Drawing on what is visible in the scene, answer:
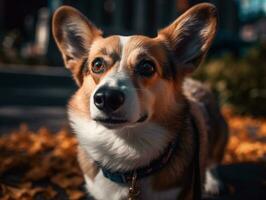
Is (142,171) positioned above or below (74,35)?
below

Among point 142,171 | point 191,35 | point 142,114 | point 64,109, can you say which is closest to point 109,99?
point 142,114

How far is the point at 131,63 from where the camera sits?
2875mm

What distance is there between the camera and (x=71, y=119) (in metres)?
3.12

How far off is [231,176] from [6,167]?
84.9 inches

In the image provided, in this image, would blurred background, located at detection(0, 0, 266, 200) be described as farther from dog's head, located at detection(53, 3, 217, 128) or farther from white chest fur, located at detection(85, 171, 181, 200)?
dog's head, located at detection(53, 3, 217, 128)

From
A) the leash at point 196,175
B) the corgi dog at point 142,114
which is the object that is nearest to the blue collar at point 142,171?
the corgi dog at point 142,114

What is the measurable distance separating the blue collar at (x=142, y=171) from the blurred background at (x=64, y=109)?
0.70m

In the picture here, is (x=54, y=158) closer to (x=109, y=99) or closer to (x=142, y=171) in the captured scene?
(x=142, y=171)

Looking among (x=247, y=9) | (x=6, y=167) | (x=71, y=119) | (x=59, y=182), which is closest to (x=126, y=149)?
(x=71, y=119)

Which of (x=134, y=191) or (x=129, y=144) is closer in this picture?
(x=134, y=191)

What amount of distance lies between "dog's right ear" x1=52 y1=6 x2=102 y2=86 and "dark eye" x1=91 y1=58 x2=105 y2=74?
0.81ft

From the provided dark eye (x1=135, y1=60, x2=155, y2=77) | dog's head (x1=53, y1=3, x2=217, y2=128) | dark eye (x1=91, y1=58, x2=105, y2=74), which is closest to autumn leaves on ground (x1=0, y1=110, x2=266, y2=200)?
dog's head (x1=53, y1=3, x2=217, y2=128)

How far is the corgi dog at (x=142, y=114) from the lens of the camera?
9.19 ft

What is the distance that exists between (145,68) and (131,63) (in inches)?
4.0
